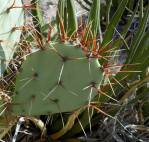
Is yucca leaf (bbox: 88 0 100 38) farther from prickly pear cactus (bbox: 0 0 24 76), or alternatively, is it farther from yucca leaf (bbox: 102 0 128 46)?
prickly pear cactus (bbox: 0 0 24 76)

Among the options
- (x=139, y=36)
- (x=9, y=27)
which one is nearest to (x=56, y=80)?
(x=9, y=27)

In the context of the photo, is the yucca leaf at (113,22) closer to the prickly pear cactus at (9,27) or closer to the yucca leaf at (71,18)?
the yucca leaf at (71,18)

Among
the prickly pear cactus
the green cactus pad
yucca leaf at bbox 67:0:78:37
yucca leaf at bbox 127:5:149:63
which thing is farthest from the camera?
yucca leaf at bbox 67:0:78:37

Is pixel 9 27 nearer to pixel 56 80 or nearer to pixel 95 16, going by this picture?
pixel 56 80

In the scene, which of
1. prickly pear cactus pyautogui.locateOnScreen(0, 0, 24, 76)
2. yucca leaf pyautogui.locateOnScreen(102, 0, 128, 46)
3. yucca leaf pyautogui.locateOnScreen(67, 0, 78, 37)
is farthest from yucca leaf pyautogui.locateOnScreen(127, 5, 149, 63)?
prickly pear cactus pyautogui.locateOnScreen(0, 0, 24, 76)

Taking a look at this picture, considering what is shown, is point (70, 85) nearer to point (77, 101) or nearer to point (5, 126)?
point (77, 101)

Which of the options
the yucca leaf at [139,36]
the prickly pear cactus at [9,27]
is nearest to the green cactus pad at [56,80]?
the prickly pear cactus at [9,27]

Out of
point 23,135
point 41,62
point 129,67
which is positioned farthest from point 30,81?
point 129,67
